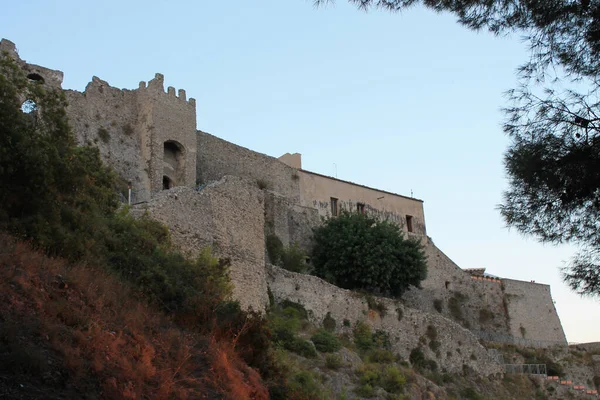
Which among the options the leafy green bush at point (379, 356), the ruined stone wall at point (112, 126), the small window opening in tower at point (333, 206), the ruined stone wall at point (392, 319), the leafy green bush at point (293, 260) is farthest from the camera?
the small window opening in tower at point (333, 206)

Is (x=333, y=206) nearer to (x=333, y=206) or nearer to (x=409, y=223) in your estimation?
(x=333, y=206)

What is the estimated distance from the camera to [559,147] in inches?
460

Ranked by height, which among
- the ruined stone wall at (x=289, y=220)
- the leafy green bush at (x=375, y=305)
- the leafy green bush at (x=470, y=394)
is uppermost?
the ruined stone wall at (x=289, y=220)

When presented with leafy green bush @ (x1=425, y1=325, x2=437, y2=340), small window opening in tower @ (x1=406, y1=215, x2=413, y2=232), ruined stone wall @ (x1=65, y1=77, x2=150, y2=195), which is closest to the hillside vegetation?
leafy green bush @ (x1=425, y1=325, x2=437, y2=340)

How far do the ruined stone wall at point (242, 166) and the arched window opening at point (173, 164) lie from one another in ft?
6.60

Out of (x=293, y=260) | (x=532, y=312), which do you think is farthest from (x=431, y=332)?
(x=532, y=312)

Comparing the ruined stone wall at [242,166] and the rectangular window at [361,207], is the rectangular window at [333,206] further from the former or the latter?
the ruined stone wall at [242,166]

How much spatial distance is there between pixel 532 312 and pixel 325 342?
31.0 m

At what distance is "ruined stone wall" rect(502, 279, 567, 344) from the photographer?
51.0 metres

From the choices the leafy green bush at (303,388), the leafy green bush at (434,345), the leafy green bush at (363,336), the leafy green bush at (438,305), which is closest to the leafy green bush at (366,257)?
the leafy green bush at (434,345)

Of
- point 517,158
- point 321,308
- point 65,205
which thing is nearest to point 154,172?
point 321,308

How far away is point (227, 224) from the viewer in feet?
86.1

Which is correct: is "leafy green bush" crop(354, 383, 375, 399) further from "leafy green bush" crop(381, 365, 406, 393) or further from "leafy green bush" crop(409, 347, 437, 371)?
"leafy green bush" crop(409, 347, 437, 371)

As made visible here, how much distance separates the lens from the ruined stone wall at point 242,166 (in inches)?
1570
